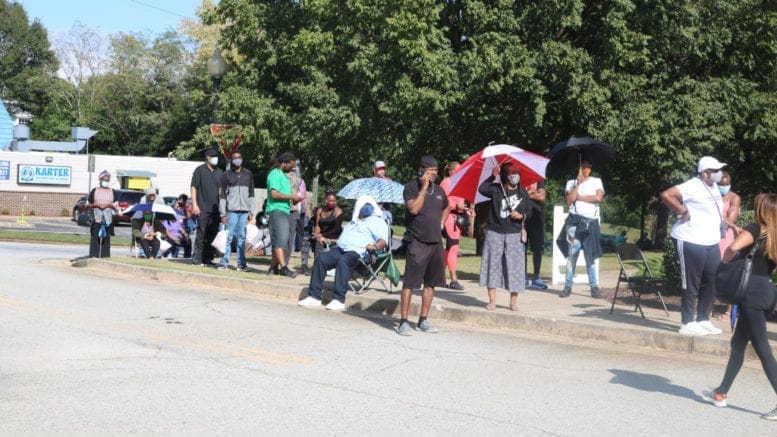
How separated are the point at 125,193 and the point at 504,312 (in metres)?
34.1

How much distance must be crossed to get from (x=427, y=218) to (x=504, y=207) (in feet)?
4.49

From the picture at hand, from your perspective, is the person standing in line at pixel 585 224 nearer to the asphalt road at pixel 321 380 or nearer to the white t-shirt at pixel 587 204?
the white t-shirt at pixel 587 204

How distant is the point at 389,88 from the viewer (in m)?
23.8

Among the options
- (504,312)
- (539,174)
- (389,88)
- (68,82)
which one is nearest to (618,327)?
(504,312)

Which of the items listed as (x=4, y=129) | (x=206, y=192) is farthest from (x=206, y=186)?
(x=4, y=129)

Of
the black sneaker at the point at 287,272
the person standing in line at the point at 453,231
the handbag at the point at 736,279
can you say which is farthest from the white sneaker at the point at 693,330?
the black sneaker at the point at 287,272

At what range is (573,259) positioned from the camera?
43.5 feet

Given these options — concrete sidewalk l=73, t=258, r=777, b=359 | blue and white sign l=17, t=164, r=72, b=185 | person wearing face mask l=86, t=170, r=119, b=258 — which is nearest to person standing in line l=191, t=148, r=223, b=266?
concrete sidewalk l=73, t=258, r=777, b=359

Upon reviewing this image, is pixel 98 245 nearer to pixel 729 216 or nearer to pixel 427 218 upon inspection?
pixel 427 218

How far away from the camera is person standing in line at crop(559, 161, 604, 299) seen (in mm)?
12977

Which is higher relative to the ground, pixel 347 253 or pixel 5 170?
pixel 5 170

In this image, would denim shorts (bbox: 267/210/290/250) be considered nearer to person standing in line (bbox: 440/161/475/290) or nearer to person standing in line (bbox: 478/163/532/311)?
person standing in line (bbox: 440/161/475/290)

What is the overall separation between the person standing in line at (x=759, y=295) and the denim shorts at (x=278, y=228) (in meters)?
8.66

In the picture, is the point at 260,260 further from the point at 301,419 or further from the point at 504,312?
the point at 301,419
